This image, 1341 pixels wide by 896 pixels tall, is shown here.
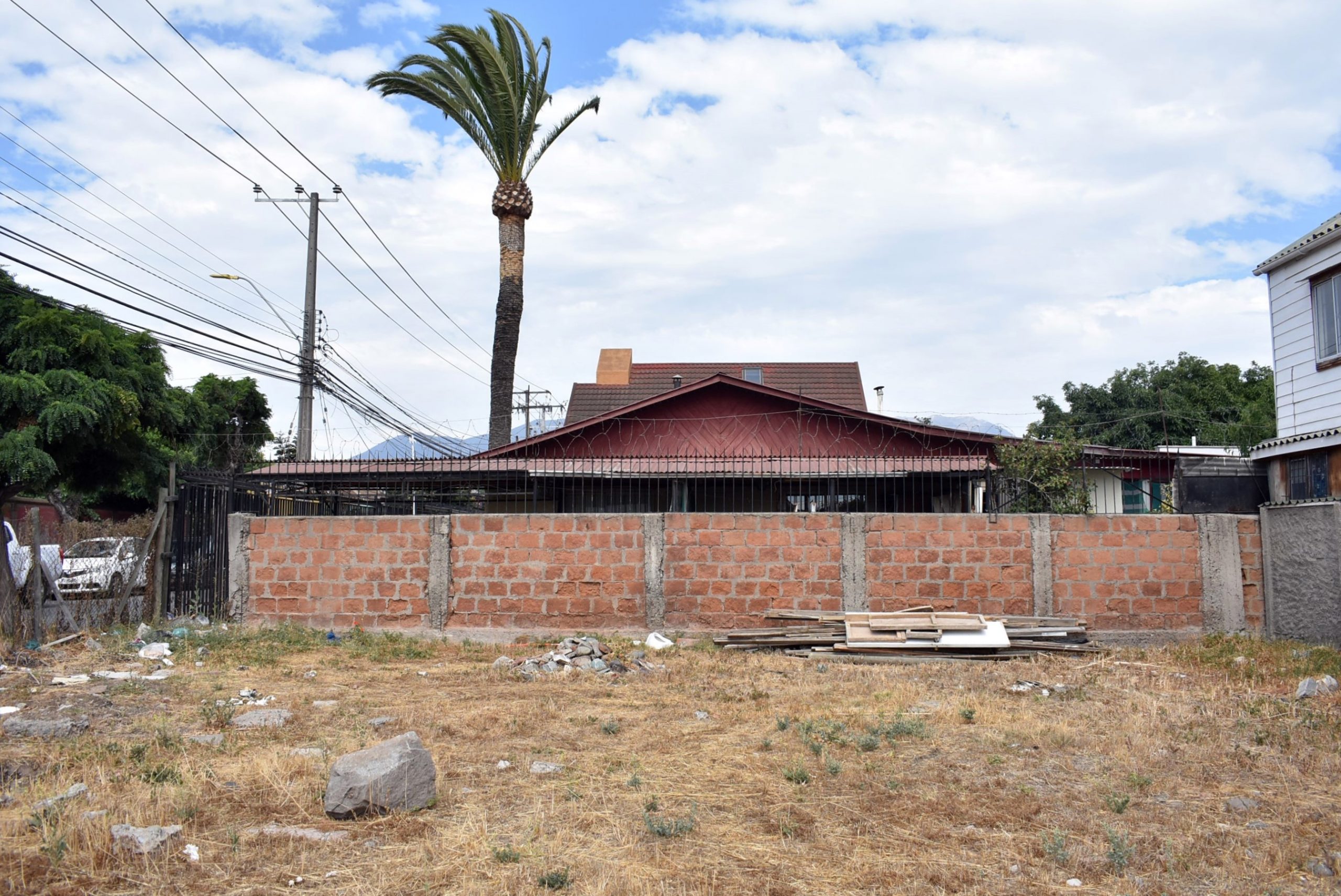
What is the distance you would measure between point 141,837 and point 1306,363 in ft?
50.8

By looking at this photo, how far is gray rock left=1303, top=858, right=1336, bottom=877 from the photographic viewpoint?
13.8 feet

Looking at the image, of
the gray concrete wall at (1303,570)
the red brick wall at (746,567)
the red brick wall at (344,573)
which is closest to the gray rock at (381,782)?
the red brick wall at (746,567)

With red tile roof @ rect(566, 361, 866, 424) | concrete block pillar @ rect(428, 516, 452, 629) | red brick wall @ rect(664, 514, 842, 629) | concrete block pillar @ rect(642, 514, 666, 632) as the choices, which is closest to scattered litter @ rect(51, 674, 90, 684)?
concrete block pillar @ rect(428, 516, 452, 629)

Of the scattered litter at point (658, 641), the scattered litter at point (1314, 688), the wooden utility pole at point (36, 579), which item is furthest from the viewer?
the scattered litter at point (658, 641)

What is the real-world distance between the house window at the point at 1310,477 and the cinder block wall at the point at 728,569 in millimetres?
Answer: 1444

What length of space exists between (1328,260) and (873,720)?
10807mm

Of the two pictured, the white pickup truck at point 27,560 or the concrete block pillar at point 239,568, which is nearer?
the white pickup truck at point 27,560

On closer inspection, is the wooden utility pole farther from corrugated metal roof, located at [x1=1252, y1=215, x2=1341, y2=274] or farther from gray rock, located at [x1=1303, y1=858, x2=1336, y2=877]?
corrugated metal roof, located at [x1=1252, y1=215, x2=1341, y2=274]

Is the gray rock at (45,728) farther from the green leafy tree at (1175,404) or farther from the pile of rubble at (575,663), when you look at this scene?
the green leafy tree at (1175,404)

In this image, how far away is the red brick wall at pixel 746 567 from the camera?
11625 mm

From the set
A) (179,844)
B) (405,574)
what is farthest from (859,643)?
(179,844)

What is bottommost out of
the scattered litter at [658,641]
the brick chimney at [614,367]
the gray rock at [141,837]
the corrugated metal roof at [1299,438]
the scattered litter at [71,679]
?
the gray rock at [141,837]

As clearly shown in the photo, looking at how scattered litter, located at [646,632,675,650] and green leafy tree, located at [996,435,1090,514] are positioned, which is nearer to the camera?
scattered litter, located at [646,632,675,650]

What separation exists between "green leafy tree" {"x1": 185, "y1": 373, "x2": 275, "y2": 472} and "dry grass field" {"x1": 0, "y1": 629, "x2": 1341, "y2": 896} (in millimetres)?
21765
